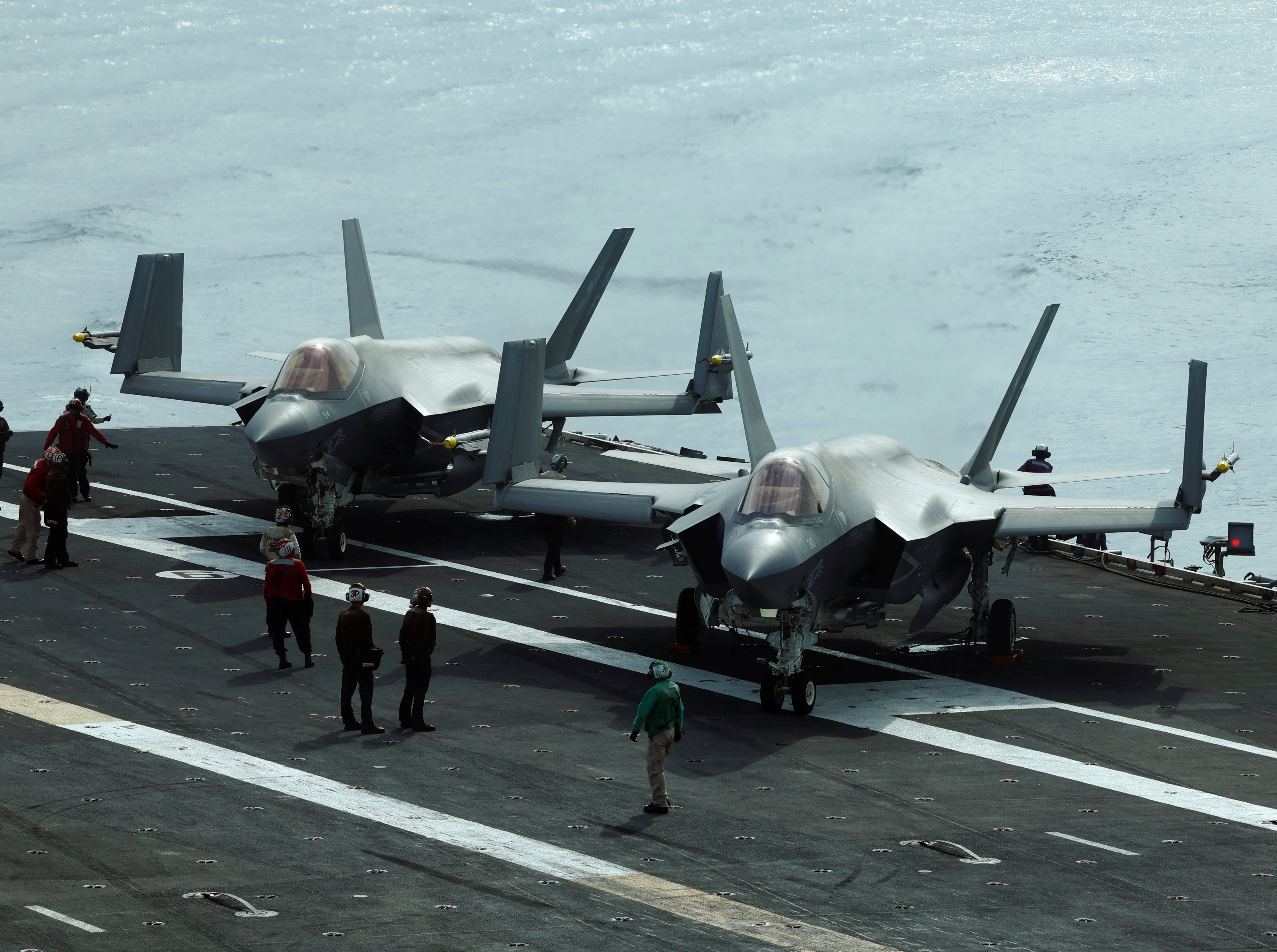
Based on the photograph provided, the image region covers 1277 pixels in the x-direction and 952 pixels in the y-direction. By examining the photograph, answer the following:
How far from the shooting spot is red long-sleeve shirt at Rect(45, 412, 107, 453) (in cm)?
2852

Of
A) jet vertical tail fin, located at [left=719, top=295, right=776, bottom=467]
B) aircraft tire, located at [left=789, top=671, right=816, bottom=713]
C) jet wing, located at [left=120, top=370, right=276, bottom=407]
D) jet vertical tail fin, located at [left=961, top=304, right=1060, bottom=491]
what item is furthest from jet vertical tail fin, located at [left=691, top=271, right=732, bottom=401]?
aircraft tire, located at [left=789, top=671, right=816, bottom=713]

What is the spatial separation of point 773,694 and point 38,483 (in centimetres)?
1258

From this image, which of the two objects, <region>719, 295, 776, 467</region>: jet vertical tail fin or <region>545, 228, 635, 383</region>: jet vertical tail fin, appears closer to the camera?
<region>719, 295, 776, 467</region>: jet vertical tail fin

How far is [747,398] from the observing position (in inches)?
941

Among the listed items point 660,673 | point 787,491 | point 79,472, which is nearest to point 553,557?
point 787,491

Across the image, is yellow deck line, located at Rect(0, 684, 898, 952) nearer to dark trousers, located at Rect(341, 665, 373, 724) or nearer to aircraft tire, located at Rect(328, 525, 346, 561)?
dark trousers, located at Rect(341, 665, 373, 724)

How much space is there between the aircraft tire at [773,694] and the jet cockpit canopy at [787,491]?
2106 mm

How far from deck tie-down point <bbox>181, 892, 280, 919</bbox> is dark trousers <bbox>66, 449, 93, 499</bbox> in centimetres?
1838

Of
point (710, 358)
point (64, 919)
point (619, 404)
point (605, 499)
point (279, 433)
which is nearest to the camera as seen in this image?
point (64, 919)

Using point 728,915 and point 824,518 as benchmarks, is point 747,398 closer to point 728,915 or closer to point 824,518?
point 824,518

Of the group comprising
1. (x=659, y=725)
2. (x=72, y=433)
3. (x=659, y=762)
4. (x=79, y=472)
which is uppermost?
(x=72, y=433)

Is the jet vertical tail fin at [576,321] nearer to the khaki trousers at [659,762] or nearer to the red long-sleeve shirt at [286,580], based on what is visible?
the red long-sleeve shirt at [286,580]

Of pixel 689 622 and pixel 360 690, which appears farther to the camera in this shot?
pixel 689 622

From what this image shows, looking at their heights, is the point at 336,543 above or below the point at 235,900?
above
